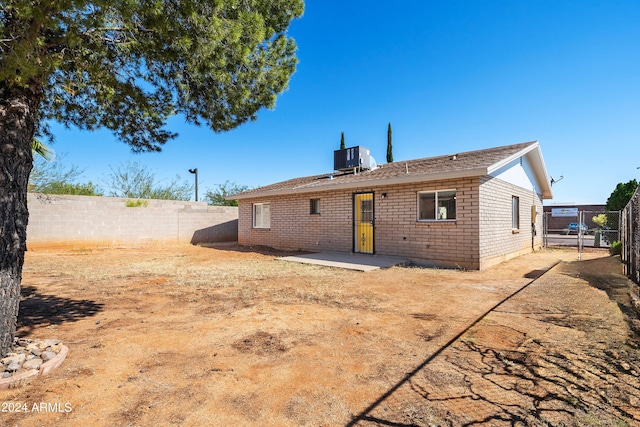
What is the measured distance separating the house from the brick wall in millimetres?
30

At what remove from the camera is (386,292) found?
5.85 metres

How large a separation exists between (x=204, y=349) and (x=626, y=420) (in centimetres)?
347

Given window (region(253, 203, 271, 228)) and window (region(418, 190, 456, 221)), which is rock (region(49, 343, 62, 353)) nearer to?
window (region(418, 190, 456, 221))

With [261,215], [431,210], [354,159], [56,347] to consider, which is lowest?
[56,347]

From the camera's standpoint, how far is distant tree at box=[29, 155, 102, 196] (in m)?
15.7

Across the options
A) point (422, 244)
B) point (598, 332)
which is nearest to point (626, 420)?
point (598, 332)

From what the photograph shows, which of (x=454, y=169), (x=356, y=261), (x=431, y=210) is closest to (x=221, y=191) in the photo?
(x=356, y=261)

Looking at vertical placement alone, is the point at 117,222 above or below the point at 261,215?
below

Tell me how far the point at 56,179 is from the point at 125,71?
59.6ft

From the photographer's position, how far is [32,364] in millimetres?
2646

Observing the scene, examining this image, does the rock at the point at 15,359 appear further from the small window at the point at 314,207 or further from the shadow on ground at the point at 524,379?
the small window at the point at 314,207

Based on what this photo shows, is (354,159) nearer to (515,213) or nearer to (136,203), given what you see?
(515,213)

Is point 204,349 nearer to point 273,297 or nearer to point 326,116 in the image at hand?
point 273,297

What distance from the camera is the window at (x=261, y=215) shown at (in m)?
15.6
